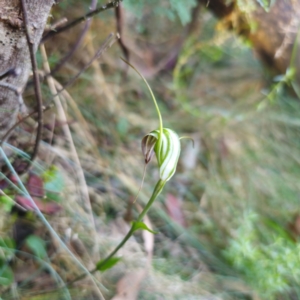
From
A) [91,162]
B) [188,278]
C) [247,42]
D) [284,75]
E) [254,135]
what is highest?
[247,42]

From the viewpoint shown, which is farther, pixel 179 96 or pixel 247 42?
pixel 179 96

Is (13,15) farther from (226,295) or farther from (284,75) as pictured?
(284,75)

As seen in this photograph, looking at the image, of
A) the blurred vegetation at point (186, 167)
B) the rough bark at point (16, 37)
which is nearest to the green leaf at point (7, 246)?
the blurred vegetation at point (186, 167)

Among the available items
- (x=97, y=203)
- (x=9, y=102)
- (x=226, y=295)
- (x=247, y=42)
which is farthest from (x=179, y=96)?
(x=9, y=102)

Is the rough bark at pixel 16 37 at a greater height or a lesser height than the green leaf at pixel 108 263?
greater

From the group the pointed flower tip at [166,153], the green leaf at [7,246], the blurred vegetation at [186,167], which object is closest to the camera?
the pointed flower tip at [166,153]

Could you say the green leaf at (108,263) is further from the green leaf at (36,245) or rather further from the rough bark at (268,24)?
the rough bark at (268,24)

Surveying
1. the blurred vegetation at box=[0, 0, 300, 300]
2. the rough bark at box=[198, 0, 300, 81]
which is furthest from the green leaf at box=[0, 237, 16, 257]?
the rough bark at box=[198, 0, 300, 81]

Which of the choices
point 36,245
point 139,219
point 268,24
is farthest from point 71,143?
point 268,24
